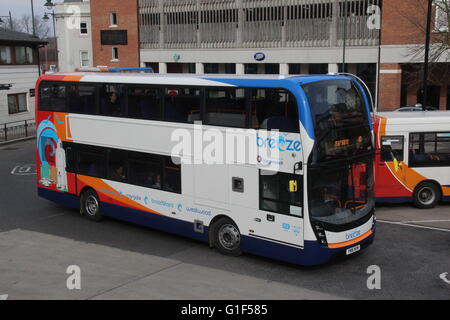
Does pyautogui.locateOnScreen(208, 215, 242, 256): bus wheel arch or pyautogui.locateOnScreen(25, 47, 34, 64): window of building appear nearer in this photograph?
pyautogui.locateOnScreen(208, 215, 242, 256): bus wheel arch

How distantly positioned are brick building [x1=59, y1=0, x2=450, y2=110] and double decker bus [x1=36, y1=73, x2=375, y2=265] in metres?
21.0

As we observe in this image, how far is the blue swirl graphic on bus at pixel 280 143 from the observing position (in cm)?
1020

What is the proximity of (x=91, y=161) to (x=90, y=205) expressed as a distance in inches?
52.0

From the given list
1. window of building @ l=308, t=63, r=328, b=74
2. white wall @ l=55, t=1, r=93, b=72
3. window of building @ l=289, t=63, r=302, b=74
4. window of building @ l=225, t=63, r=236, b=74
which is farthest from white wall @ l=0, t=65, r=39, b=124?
window of building @ l=308, t=63, r=328, b=74

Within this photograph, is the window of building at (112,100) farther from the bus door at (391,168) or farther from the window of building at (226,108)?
the bus door at (391,168)

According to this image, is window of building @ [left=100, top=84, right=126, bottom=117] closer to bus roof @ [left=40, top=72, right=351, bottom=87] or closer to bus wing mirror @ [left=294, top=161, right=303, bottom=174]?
bus roof @ [left=40, top=72, right=351, bottom=87]

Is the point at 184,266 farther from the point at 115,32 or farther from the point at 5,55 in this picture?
the point at 115,32

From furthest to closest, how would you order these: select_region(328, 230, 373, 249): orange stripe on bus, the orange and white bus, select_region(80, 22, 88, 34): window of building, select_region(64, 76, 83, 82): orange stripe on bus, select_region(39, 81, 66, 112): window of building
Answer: select_region(80, 22, 88, 34): window of building
the orange and white bus
select_region(39, 81, 66, 112): window of building
select_region(64, 76, 83, 82): orange stripe on bus
select_region(328, 230, 373, 249): orange stripe on bus

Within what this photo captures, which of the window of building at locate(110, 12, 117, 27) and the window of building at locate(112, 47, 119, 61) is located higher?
the window of building at locate(110, 12, 117, 27)

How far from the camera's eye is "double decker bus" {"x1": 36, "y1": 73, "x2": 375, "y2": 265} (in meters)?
10.3

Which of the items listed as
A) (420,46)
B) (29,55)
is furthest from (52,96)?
(420,46)

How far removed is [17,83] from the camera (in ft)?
117

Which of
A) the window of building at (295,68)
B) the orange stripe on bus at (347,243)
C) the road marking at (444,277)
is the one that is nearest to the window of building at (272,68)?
the window of building at (295,68)
